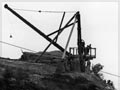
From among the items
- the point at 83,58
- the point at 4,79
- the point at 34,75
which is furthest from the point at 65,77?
the point at 83,58

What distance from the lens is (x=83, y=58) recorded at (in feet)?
94.5

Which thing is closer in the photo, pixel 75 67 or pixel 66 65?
pixel 66 65

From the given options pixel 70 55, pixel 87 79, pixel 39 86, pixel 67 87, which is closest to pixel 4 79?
pixel 39 86

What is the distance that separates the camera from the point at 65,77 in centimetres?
2261

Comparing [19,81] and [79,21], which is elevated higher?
[79,21]

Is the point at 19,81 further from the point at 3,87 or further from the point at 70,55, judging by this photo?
the point at 70,55

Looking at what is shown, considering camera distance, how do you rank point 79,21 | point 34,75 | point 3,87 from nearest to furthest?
1. point 3,87
2. point 34,75
3. point 79,21

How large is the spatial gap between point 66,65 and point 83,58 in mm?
3744

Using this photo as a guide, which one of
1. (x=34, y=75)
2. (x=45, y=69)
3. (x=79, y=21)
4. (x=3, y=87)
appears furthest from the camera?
(x=79, y=21)

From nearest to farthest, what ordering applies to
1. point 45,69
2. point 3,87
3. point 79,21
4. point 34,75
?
point 3,87
point 34,75
point 45,69
point 79,21

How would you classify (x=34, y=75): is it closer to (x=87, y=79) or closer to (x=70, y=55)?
(x=87, y=79)

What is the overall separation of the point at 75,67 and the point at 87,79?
18.3 ft

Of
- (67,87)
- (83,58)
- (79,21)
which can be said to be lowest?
(67,87)

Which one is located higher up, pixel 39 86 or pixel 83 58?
pixel 83 58
